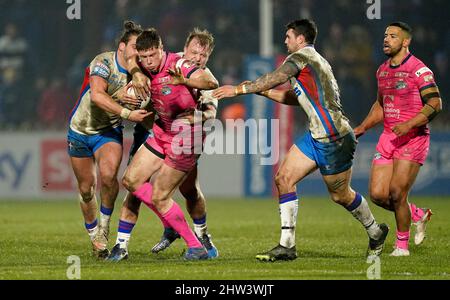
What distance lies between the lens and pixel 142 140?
11.4 meters

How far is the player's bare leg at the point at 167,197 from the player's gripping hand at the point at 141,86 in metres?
0.74

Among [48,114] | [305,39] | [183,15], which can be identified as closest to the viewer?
[305,39]

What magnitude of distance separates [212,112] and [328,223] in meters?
5.29

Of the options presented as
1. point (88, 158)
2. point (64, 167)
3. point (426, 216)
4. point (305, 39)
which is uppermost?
point (305, 39)

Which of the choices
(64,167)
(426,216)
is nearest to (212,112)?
(426,216)

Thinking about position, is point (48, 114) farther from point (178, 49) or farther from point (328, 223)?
point (328, 223)

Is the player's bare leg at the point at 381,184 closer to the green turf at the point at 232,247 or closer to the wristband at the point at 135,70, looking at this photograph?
the green turf at the point at 232,247

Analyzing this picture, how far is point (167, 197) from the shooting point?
1033 cm

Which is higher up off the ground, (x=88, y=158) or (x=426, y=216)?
(x=88, y=158)

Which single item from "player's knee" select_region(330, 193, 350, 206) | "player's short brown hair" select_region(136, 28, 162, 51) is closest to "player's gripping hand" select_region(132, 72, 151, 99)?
"player's short brown hair" select_region(136, 28, 162, 51)

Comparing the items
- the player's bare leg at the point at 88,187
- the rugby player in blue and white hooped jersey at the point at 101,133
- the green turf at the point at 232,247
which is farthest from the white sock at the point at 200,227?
the player's bare leg at the point at 88,187

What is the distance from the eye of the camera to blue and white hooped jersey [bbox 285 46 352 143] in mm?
10352

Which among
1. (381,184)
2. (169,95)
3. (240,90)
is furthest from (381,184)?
(169,95)

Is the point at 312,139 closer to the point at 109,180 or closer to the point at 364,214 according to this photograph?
the point at 364,214
